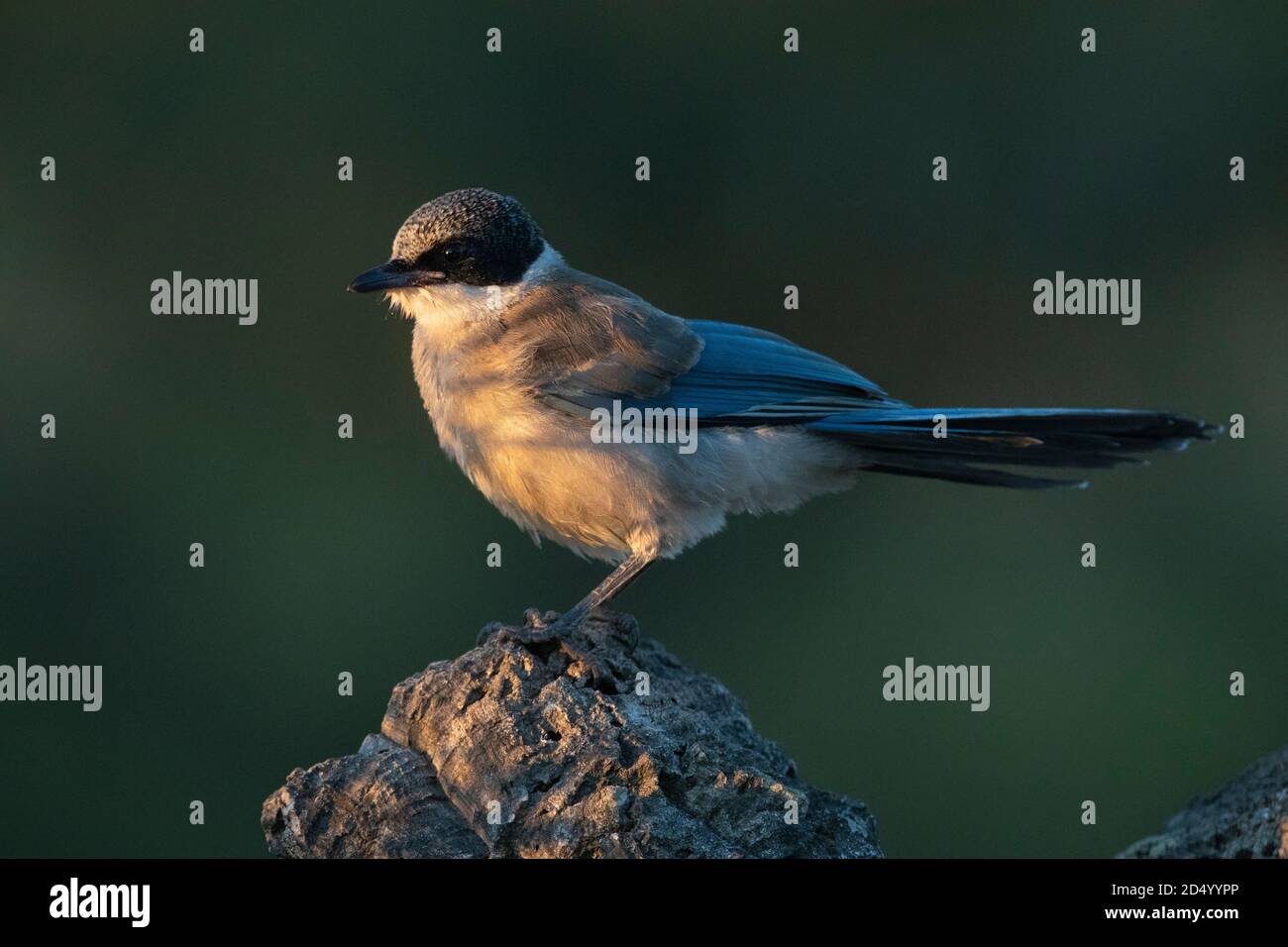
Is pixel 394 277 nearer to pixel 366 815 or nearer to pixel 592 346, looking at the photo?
pixel 592 346

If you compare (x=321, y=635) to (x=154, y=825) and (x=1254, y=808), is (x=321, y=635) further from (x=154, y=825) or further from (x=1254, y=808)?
(x=1254, y=808)

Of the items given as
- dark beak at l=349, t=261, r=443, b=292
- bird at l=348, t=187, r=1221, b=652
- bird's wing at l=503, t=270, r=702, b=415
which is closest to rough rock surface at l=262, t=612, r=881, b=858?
bird at l=348, t=187, r=1221, b=652

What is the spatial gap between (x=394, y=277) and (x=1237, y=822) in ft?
10.4

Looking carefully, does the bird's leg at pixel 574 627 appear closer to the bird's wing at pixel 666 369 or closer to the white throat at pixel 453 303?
the bird's wing at pixel 666 369

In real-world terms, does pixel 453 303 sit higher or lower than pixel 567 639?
higher

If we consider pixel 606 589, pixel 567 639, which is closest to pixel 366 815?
pixel 567 639

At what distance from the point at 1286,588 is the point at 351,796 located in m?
7.14

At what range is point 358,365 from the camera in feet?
34.6

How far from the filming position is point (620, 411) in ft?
19.0

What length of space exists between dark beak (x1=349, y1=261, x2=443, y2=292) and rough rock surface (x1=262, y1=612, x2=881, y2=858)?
1.62 m

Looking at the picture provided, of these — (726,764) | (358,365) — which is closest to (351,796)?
(726,764)

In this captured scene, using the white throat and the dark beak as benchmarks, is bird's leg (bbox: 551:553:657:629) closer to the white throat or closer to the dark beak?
the white throat

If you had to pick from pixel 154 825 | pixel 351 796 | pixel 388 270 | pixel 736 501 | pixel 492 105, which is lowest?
pixel 154 825

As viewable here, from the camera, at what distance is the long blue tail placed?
17.3 ft
